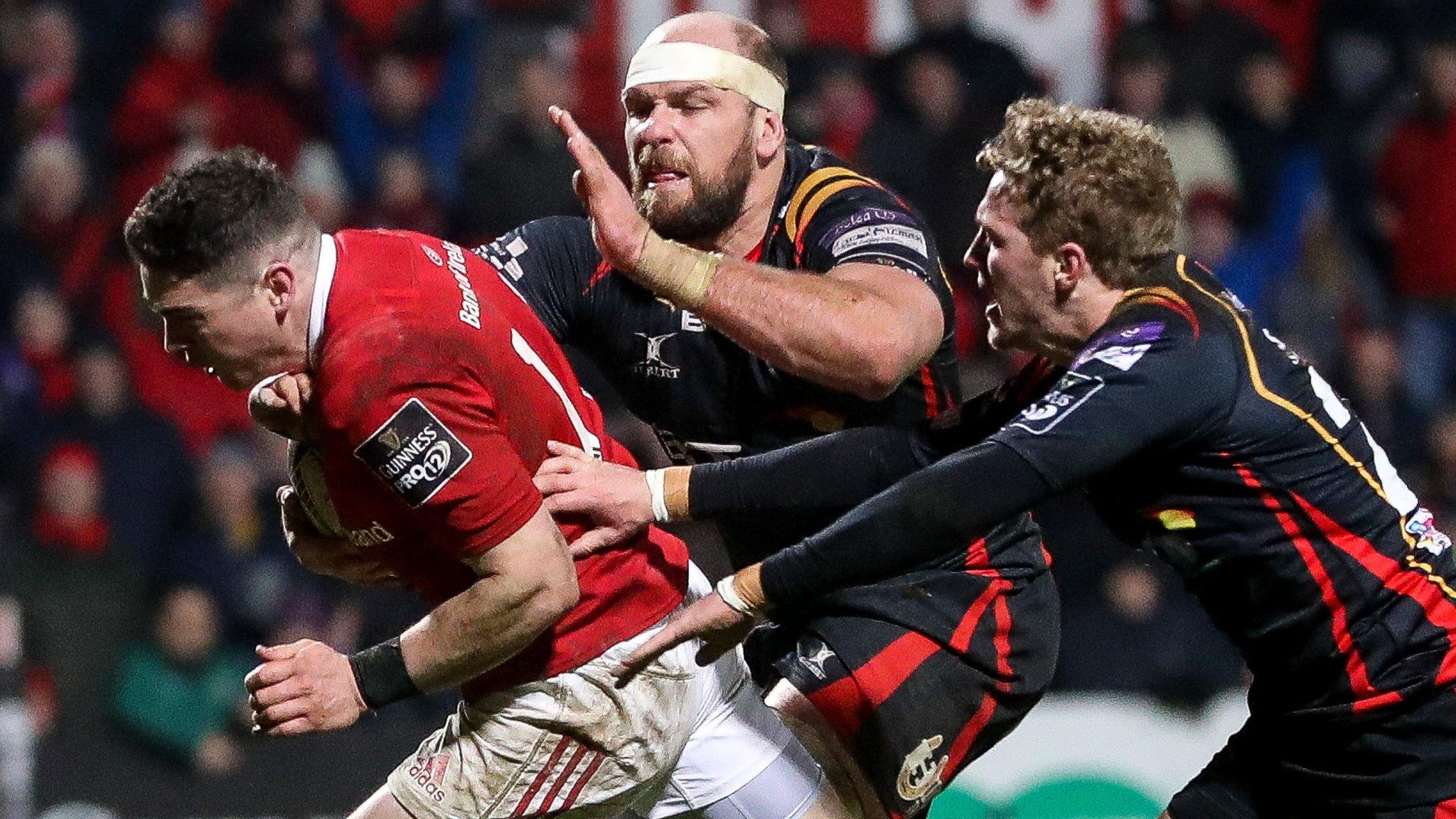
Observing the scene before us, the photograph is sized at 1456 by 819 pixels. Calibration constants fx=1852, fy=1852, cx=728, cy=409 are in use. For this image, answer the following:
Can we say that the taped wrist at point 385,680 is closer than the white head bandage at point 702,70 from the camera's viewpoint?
Yes

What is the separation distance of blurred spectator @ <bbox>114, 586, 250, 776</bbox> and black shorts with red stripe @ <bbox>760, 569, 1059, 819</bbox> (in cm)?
384

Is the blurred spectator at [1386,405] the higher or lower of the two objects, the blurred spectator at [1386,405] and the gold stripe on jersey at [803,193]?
the lower

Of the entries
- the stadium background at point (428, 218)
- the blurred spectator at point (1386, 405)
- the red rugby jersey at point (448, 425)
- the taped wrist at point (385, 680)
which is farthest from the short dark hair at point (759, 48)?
the blurred spectator at point (1386, 405)

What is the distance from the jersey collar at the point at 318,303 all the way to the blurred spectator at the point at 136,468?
4.79 meters

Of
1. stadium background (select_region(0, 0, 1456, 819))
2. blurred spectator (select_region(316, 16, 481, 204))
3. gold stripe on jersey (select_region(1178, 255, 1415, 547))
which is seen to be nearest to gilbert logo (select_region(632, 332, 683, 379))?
gold stripe on jersey (select_region(1178, 255, 1415, 547))

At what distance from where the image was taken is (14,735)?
7.10m

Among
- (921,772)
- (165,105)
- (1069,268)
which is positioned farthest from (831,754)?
(165,105)

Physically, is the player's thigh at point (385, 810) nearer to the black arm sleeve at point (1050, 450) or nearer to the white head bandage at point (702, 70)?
the black arm sleeve at point (1050, 450)

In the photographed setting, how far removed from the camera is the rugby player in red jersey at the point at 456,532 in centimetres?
308

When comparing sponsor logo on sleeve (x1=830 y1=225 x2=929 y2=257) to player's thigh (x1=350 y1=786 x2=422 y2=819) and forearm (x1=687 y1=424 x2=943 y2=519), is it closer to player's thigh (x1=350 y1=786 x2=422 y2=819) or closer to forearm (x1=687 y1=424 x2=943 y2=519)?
forearm (x1=687 y1=424 x2=943 y2=519)

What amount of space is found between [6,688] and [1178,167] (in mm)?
5272

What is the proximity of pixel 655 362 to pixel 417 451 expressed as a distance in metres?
1.14

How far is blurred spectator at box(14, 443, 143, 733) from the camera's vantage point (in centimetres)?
747

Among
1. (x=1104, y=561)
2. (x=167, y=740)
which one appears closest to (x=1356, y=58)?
(x=1104, y=561)
